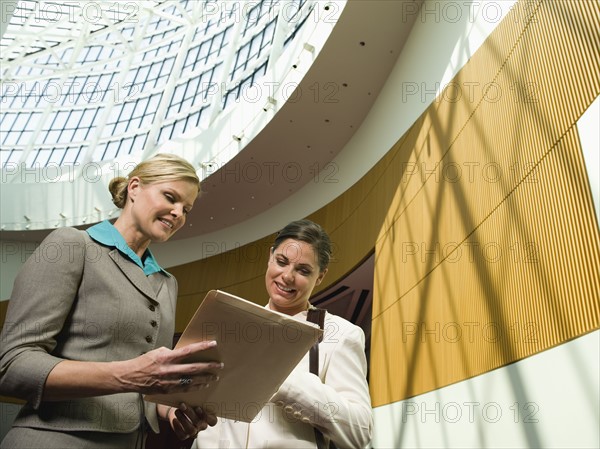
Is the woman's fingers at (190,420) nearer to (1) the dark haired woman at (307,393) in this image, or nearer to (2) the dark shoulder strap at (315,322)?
(1) the dark haired woman at (307,393)

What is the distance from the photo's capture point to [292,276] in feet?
9.61

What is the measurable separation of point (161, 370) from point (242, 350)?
38cm

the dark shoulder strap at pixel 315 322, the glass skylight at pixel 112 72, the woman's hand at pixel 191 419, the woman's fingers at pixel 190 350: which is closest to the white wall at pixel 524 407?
the dark shoulder strap at pixel 315 322

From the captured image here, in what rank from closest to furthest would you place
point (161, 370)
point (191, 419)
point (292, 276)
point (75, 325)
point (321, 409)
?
point (161, 370) < point (75, 325) < point (321, 409) < point (191, 419) < point (292, 276)

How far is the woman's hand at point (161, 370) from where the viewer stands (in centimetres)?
195

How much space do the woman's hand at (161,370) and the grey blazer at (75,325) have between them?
0.79 feet

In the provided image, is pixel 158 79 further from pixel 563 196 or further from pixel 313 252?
pixel 313 252

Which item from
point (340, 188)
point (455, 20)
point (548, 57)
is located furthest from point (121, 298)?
point (340, 188)

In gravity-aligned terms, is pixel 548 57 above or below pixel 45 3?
below

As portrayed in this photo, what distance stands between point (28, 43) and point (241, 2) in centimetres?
1314

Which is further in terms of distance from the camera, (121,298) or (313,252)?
(313,252)

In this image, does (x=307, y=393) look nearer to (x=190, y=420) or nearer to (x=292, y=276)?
(x=190, y=420)

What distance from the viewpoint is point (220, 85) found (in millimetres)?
23391

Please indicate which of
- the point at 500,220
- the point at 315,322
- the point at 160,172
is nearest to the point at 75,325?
the point at 160,172
